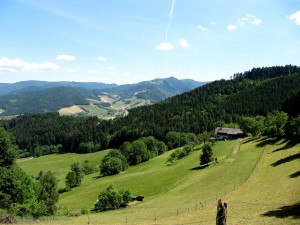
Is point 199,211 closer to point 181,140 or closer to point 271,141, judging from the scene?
point 271,141

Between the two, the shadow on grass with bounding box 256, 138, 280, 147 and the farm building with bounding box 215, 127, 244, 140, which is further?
the farm building with bounding box 215, 127, 244, 140

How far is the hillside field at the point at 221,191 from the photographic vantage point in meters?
42.0

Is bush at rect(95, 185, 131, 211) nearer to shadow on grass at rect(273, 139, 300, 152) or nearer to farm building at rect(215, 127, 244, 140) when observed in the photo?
shadow on grass at rect(273, 139, 300, 152)

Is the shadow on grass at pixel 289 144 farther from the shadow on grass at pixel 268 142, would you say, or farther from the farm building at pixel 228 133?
the farm building at pixel 228 133

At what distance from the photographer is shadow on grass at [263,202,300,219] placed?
3703cm

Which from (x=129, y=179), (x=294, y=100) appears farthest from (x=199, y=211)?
(x=294, y=100)

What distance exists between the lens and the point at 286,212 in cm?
3869

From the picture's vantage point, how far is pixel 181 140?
183 m

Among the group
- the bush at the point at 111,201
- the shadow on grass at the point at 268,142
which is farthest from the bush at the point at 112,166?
the bush at the point at 111,201

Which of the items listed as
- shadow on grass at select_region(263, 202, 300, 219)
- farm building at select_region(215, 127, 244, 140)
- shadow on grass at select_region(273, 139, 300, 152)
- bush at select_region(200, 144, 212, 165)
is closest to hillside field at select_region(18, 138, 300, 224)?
shadow on grass at select_region(263, 202, 300, 219)

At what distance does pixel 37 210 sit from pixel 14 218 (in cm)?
1189

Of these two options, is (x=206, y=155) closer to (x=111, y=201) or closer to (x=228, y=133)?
(x=111, y=201)

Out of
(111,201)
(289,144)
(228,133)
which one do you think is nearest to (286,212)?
(111,201)

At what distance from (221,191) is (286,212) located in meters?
25.6
